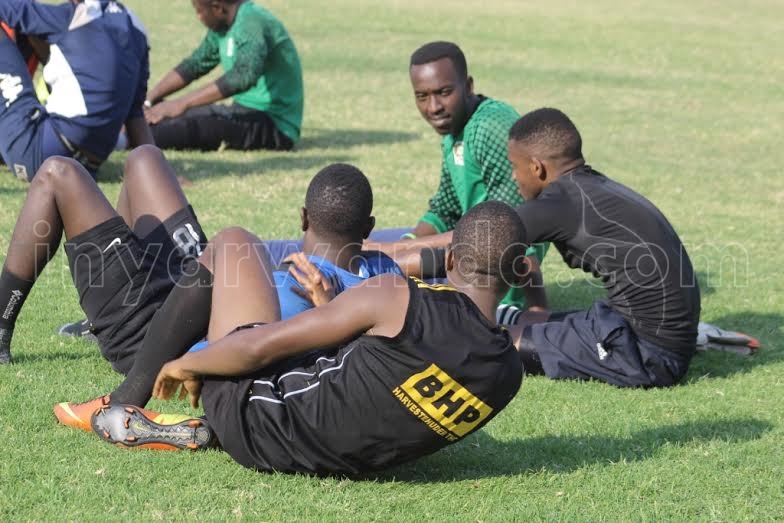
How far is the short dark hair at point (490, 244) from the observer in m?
4.54

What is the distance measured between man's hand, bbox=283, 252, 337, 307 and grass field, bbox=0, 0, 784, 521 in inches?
29.7

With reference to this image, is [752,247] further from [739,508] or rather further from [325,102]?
[325,102]

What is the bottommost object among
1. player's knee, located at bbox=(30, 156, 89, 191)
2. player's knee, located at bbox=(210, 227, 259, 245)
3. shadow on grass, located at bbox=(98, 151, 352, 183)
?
shadow on grass, located at bbox=(98, 151, 352, 183)

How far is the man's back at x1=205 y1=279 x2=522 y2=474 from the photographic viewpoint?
424cm

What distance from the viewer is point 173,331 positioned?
493 centimetres

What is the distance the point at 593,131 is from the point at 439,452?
10699mm

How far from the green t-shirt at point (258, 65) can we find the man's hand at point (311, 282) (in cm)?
774

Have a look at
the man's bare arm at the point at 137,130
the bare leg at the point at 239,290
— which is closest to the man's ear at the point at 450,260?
the bare leg at the point at 239,290

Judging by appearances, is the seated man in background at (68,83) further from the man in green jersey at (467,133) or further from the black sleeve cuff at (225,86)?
the man in green jersey at (467,133)

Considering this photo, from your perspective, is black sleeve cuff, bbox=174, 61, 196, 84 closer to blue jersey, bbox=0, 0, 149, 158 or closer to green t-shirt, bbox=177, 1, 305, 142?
green t-shirt, bbox=177, 1, 305, 142

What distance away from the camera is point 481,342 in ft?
14.1

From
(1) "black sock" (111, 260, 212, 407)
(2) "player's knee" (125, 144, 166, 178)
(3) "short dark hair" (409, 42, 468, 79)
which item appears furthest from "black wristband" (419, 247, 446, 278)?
(1) "black sock" (111, 260, 212, 407)

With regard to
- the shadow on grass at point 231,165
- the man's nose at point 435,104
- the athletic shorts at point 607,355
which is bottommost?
the shadow on grass at point 231,165

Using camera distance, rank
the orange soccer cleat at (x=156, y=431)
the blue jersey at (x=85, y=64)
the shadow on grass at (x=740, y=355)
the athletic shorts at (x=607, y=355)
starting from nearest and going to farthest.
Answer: the orange soccer cleat at (x=156, y=431) → the athletic shorts at (x=607, y=355) → the shadow on grass at (x=740, y=355) → the blue jersey at (x=85, y=64)
